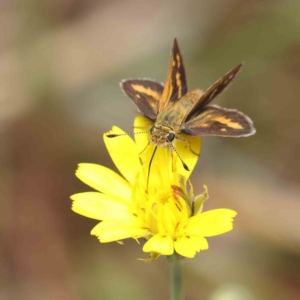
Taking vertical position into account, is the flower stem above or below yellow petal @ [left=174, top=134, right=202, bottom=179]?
below

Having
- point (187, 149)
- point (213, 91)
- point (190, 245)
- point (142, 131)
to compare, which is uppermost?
point (213, 91)

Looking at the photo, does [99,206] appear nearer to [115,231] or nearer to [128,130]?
[115,231]

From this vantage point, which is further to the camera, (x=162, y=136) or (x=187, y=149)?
(x=187, y=149)

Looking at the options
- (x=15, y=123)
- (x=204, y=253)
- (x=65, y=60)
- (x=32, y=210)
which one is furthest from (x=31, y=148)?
(x=204, y=253)

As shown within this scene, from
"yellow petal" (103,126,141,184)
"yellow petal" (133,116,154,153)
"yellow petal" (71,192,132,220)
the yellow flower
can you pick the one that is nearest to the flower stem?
the yellow flower

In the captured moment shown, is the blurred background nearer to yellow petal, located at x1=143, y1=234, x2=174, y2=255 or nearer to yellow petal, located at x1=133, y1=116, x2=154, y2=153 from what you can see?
yellow petal, located at x1=143, y1=234, x2=174, y2=255

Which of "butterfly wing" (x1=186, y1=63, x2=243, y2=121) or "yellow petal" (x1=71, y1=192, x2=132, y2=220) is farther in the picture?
"butterfly wing" (x1=186, y1=63, x2=243, y2=121)

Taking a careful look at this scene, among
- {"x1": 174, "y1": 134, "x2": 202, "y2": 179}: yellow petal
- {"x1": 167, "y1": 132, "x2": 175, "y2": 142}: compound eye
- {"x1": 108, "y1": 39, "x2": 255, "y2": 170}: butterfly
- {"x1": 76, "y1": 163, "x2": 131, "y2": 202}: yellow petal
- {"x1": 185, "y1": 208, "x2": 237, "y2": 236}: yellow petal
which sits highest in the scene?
{"x1": 108, "y1": 39, "x2": 255, "y2": 170}: butterfly

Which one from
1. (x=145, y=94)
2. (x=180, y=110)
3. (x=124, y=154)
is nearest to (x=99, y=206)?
(x=124, y=154)

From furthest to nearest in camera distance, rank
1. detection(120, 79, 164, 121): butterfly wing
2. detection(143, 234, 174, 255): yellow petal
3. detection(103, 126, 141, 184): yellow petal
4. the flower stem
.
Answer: detection(120, 79, 164, 121): butterfly wing < detection(103, 126, 141, 184): yellow petal < the flower stem < detection(143, 234, 174, 255): yellow petal
